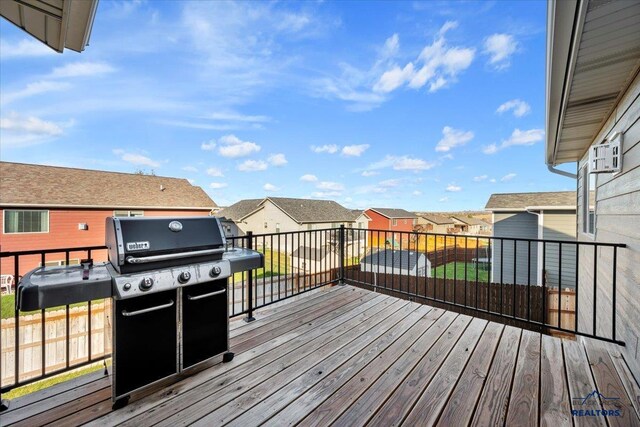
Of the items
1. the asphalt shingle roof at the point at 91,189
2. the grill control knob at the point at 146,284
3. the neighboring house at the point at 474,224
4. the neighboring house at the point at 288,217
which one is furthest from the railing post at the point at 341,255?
the neighboring house at the point at 474,224

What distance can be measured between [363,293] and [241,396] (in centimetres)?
229

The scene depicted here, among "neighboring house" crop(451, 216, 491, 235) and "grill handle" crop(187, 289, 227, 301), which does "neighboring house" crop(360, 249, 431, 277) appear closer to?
"grill handle" crop(187, 289, 227, 301)

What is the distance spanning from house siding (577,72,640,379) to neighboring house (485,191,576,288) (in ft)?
14.4

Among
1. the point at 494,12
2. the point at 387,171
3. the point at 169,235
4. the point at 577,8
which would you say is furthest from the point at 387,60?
the point at 387,171

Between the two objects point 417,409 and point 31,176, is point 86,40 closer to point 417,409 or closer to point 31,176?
point 417,409

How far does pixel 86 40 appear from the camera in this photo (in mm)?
1634

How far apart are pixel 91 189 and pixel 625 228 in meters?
16.3

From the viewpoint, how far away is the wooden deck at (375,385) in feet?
4.78

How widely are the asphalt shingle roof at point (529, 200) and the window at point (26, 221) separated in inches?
675

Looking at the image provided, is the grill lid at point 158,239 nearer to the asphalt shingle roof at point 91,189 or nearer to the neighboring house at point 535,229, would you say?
the neighboring house at point 535,229

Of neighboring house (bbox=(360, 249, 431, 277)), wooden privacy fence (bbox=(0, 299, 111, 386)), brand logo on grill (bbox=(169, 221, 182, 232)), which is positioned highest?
brand logo on grill (bbox=(169, 221, 182, 232))

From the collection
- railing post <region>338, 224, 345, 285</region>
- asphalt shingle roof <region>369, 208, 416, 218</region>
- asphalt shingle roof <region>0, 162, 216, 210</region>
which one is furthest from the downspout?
asphalt shingle roof <region>369, 208, 416, 218</region>

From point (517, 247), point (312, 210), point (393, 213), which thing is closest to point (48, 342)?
point (517, 247)

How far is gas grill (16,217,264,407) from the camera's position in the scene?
4.74 feet
